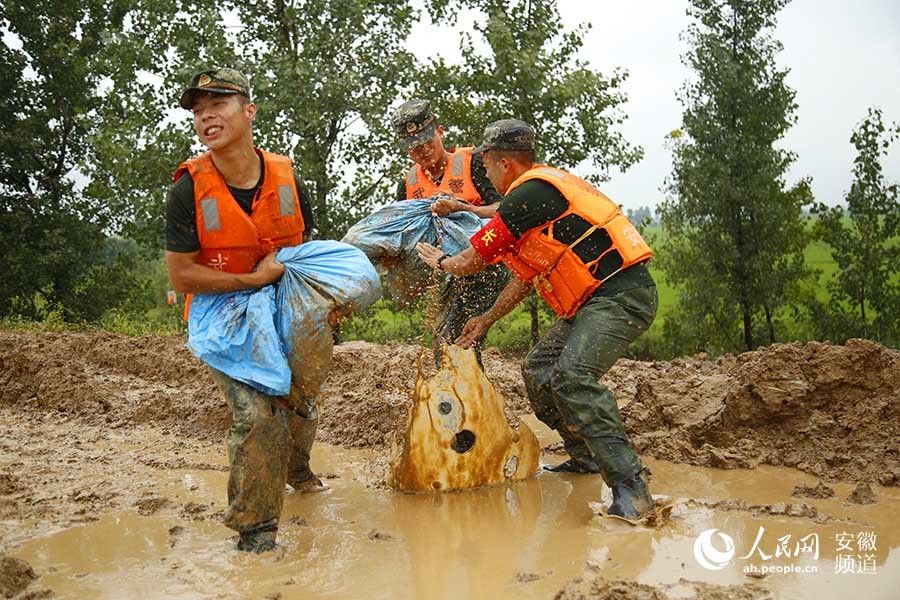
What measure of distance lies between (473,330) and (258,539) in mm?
1877

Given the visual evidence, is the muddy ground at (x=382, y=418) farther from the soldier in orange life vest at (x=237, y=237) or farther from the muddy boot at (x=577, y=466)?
the soldier in orange life vest at (x=237, y=237)

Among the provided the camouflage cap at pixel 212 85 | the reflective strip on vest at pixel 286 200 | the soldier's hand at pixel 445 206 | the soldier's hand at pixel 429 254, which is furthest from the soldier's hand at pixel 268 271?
the soldier's hand at pixel 445 206

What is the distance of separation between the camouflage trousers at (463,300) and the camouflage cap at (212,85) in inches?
78.1

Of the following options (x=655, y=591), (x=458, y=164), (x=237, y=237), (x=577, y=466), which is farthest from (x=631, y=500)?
(x=458, y=164)

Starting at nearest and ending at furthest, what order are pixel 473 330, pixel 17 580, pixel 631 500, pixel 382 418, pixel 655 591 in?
pixel 655 591 → pixel 17 580 → pixel 631 500 → pixel 473 330 → pixel 382 418

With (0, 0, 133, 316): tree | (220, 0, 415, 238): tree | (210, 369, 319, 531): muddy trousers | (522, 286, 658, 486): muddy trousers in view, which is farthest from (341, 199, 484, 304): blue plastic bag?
(0, 0, 133, 316): tree

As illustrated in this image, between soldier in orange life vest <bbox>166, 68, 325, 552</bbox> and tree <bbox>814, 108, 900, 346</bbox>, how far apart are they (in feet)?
33.7

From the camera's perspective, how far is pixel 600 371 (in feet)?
15.5

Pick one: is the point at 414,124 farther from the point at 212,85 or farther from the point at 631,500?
the point at 631,500

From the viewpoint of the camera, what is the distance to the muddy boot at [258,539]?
421 centimetres

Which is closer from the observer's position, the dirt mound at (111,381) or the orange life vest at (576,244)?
the orange life vest at (576,244)

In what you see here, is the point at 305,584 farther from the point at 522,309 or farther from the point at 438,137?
the point at 522,309

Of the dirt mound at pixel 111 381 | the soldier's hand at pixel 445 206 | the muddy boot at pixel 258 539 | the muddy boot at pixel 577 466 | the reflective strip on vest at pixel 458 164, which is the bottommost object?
the muddy boot at pixel 258 539

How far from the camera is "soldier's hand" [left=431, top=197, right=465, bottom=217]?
573cm
